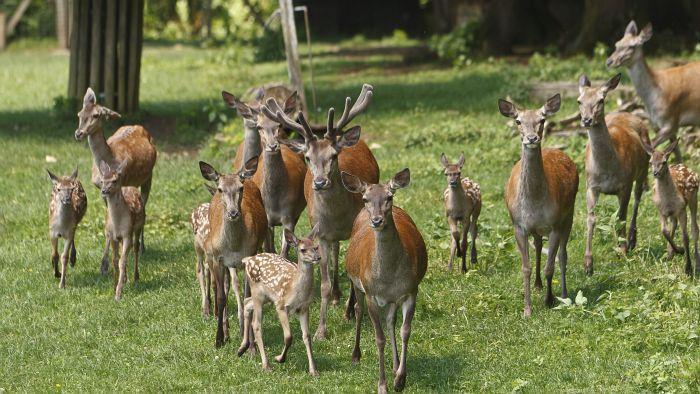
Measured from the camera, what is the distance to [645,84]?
15414 mm

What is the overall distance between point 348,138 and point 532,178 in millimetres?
1622

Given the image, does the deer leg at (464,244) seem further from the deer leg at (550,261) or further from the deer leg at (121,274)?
the deer leg at (121,274)

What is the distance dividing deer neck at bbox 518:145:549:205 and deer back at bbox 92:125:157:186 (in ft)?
14.9

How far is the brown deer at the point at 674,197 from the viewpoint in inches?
447

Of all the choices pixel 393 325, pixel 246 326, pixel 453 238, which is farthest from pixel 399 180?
pixel 453 238

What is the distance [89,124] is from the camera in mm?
12914

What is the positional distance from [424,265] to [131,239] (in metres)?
3.71

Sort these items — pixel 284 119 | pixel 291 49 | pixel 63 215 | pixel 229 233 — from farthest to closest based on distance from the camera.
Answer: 1. pixel 291 49
2. pixel 63 215
3. pixel 284 119
4. pixel 229 233

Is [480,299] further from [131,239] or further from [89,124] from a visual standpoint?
[89,124]

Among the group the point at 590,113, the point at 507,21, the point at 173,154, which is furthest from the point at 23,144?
the point at 507,21

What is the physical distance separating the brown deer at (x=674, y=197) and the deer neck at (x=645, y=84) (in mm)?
3742

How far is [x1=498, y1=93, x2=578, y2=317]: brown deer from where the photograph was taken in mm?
10242

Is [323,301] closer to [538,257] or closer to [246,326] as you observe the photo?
[246,326]

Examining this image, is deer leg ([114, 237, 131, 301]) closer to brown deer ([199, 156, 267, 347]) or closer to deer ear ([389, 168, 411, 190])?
brown deer ([199, 156, 267, 347])
